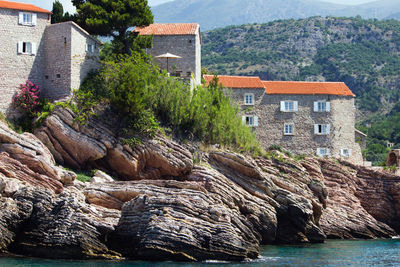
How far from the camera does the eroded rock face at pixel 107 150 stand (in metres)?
40.2

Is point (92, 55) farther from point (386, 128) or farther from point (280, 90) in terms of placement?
point (386, 128)

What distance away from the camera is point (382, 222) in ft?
179

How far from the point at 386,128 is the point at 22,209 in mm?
77228

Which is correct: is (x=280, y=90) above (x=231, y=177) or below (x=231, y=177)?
above

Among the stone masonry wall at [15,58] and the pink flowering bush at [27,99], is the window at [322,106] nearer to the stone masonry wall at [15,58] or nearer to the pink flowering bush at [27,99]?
the stone masonry wall at [15,58]

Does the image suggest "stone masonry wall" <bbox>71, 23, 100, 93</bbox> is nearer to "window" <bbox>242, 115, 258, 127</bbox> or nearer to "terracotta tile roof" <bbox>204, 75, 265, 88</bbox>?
"terracotta tile roof" <bbox>204, 75, 265, 88</bbox>

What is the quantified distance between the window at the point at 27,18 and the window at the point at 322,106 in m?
28.2

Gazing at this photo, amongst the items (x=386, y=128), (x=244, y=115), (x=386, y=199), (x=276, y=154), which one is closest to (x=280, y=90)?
(x=244, y=115)

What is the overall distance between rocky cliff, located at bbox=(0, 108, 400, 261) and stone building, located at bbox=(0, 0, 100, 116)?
384 centimetres

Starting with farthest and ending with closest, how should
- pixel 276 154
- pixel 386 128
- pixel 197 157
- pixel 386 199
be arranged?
pixel 386 128, pixel 386 199, pixel 276 154, pixel 197 157

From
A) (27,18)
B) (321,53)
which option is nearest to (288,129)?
(27,18)

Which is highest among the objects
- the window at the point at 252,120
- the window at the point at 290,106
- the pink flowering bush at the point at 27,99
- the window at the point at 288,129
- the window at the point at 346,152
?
the window at the point at 290,106

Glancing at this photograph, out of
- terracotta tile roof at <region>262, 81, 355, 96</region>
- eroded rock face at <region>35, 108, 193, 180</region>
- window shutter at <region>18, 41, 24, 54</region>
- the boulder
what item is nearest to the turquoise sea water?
the boulder

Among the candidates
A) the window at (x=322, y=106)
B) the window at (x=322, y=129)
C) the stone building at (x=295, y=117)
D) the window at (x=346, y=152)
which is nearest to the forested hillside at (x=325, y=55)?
the window at (x=346, y=152)
